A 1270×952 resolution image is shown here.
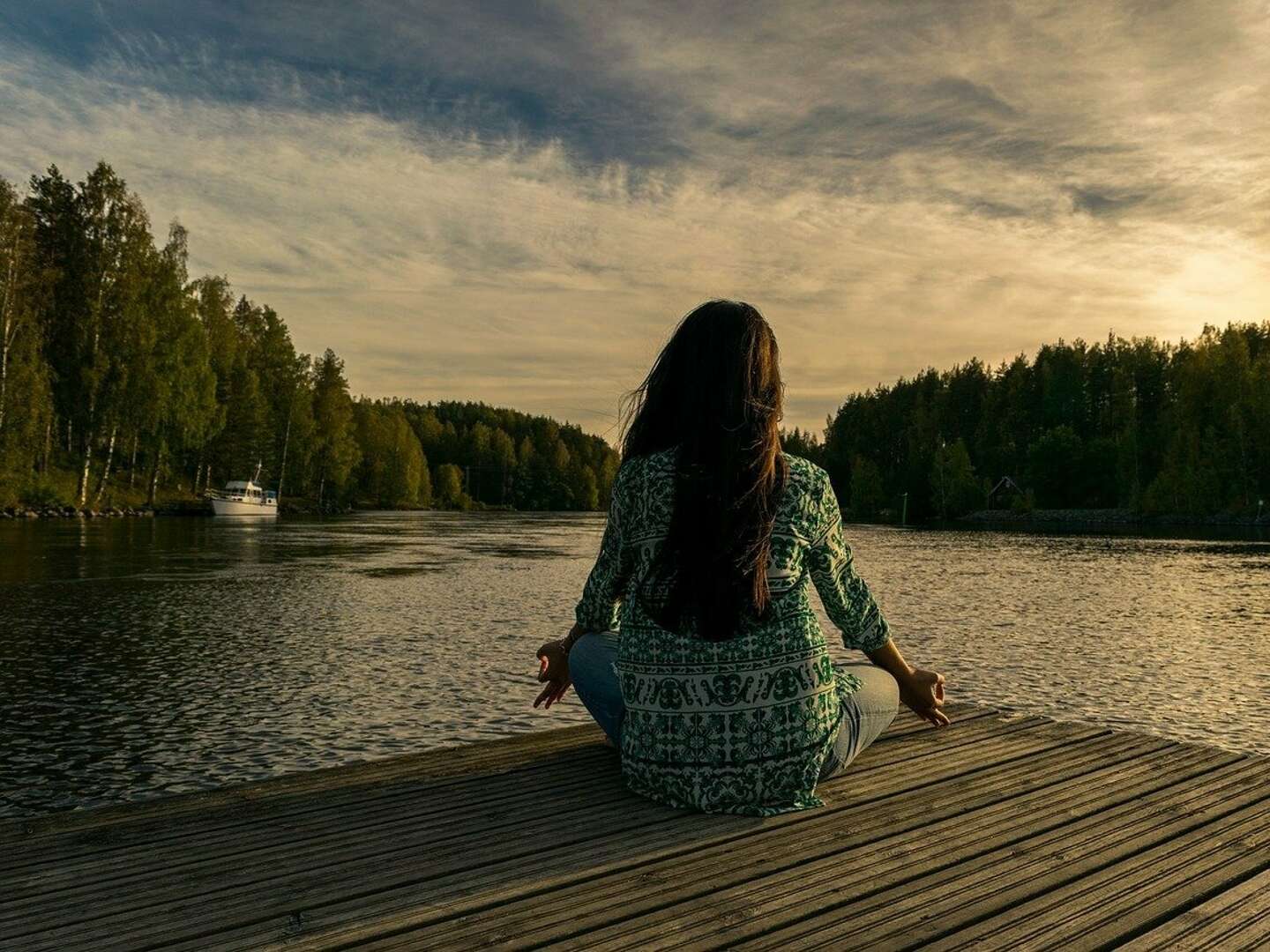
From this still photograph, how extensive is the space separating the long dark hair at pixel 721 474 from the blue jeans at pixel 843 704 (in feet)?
2.09

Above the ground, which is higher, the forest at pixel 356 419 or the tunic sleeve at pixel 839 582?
the forest at pixel 356 419

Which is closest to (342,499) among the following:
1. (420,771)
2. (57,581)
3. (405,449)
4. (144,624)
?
(405,449)

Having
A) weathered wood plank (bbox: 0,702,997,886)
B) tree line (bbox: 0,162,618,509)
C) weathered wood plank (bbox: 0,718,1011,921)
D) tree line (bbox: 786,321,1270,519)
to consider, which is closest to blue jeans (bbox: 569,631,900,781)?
weathered wood plank (bbox: 0,718,1011,921)

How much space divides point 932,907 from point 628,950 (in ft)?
3.22

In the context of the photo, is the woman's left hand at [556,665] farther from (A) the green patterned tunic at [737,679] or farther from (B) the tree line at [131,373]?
(B) the tree line at [131,373]

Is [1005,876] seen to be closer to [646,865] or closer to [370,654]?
[646,865]

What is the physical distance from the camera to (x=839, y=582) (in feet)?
12.9

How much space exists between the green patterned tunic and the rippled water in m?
4.86

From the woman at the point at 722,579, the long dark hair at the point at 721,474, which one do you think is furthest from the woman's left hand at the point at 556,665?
the long dark hair at the point at 721,474

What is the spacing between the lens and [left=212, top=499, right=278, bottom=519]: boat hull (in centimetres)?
6011

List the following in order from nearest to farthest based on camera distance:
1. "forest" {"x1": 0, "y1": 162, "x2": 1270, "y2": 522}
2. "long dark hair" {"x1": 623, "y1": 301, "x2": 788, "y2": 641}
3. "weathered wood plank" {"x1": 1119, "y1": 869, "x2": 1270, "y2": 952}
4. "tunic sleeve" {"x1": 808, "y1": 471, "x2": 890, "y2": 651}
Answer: "weathered wood plank" {"x1": 1119, "y1": 869, "x2": 1270, "y2": 952}, "long dark hair" {"x1": 623, "y1": 301, "x2": 788, "y2": 641}, "tunic sleeve" {"x1": 808, "y1": 471, "x2": 890, "y2": 651}, "forest" {"x1": 0, "y1": 162, "x2": 1270, "y2": 522}

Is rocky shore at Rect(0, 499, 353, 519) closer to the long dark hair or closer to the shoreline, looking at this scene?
the long dark hair

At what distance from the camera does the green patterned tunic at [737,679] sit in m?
3.60

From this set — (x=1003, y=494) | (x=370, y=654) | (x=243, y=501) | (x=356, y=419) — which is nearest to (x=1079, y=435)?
(x=1003, y=494)
